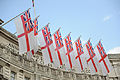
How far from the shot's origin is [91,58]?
46000 mm

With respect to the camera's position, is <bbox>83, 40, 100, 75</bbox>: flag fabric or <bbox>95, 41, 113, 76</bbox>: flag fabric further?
<bbox>95, 41, 113, 76</bbox>: flag fabric

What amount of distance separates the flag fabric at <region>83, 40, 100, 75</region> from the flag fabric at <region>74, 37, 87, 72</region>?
1.21 meters

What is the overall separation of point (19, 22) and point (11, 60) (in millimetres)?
5798

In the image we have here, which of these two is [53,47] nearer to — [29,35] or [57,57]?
[57,57]

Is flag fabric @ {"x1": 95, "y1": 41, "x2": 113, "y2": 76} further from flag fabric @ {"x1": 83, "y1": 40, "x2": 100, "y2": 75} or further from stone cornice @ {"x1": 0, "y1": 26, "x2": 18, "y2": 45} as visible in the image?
stone cornice @ {"x1": 0, "y1": 26, "x2": 18, "y2": 45}

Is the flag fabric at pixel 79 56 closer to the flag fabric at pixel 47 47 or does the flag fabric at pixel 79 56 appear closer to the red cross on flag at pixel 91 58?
the red cross on flag at pixel 91 58

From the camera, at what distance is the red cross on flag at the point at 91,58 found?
4494 centimetres

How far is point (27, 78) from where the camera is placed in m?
40.2

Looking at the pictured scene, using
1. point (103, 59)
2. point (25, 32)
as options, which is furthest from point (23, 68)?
point (103, 59)

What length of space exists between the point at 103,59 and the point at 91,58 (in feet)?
8.34

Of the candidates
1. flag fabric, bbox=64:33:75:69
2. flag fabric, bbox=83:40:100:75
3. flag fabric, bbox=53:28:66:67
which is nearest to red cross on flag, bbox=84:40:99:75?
flag fabric, bbox=83:40:100:75

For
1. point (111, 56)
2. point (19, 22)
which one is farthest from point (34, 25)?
point (111, 56)

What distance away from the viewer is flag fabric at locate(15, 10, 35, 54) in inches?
1419

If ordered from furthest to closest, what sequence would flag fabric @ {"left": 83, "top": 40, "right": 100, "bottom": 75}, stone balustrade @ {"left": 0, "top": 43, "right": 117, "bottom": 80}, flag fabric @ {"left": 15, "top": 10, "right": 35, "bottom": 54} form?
flag fabric @ {"left": 83, "top": 40, "right": 100, "bottom": 75}
stone balustrade @ {"left": 0, "top": 43, "right": 117, "bottom": 80}
flag fabric @ {"left": 15, "top": 10, "right": 35, "bottom": 54}
